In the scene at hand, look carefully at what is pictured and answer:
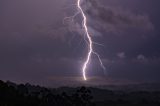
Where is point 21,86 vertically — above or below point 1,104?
above

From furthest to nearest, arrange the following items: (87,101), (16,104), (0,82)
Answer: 1. (87,101)
2. (0,82)
3. (16,104)

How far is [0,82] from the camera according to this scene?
69125 millimetres

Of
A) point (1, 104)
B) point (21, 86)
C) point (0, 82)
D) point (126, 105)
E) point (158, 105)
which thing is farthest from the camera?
point (126, 105)

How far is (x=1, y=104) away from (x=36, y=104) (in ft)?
28.9

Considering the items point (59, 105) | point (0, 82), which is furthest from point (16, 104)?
point (59, 105)

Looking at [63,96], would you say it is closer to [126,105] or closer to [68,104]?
[68,104]

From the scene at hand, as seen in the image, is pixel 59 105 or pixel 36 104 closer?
pixel 36 104

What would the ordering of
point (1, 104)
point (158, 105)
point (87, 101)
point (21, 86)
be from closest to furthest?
point (1, 104)
point (87, 101)
point (21, 86)
point (158, 105)

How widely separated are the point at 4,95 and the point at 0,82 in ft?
24.4

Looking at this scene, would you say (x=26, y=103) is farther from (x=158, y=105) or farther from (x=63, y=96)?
(x=158, y=105)

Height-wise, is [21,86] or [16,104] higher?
[21,86]

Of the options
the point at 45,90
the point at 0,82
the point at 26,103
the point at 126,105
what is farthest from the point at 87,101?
the point at 126,105

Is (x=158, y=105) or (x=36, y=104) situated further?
(x=158, y=105)

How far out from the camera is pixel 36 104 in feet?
197
